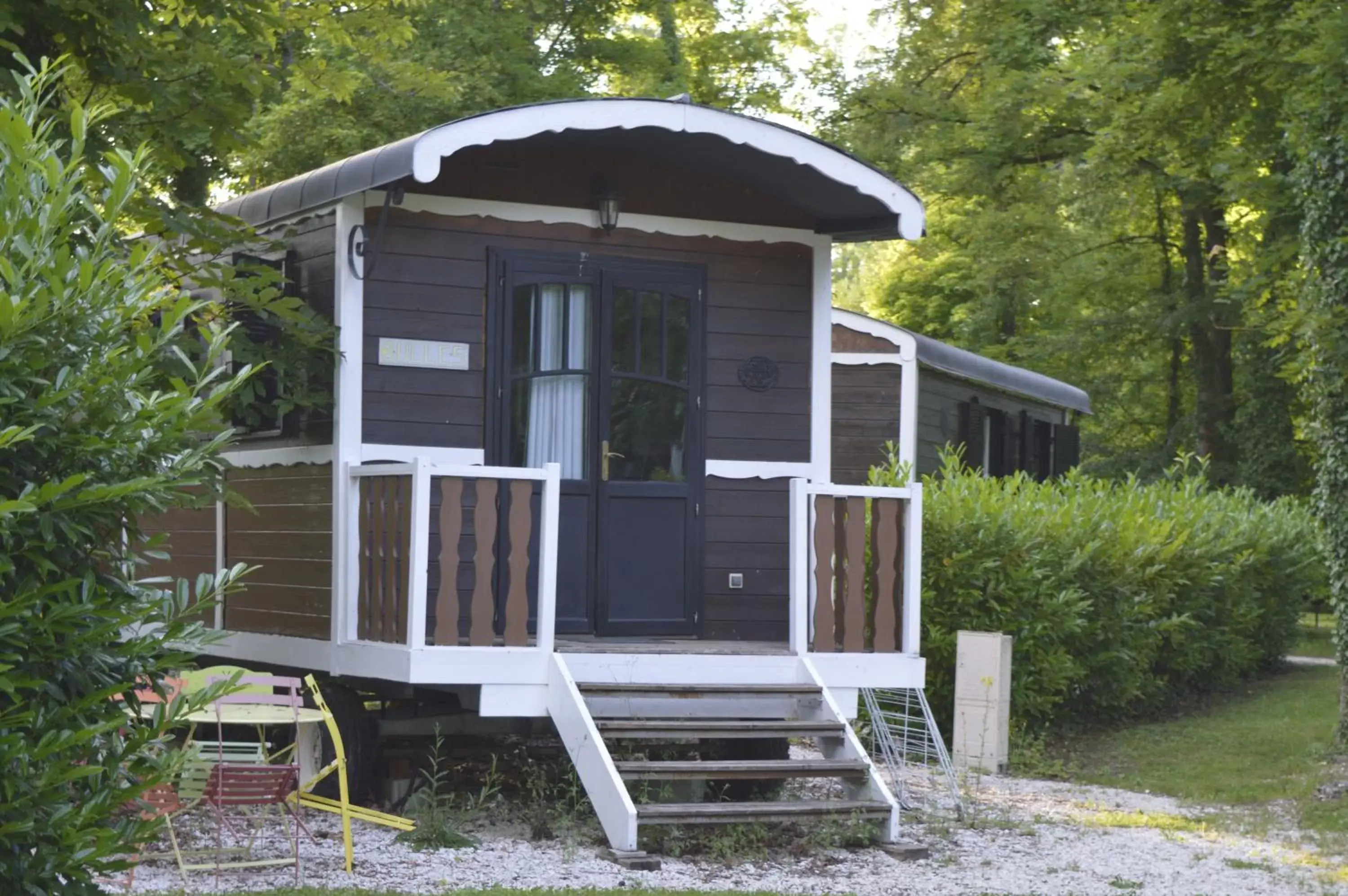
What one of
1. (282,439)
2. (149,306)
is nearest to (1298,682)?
(282,439)

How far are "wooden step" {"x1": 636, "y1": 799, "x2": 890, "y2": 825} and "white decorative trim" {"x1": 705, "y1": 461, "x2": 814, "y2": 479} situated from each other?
7.32 ft

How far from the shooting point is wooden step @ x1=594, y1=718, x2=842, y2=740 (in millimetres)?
8164

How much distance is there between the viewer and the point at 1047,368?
97.7 feet

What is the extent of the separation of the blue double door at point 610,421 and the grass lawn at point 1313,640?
1145 cm

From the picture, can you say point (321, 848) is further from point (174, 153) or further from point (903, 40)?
point (903, 40)

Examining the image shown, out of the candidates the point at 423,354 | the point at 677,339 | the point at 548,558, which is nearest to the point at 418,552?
the point at 548,558

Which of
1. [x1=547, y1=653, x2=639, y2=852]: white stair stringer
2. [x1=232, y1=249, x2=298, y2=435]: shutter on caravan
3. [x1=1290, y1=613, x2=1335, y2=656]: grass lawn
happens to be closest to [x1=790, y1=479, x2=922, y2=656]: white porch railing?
[x1=547, y1=653, x2=639, y2=852]: white stair stringer

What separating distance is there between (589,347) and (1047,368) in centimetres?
2155

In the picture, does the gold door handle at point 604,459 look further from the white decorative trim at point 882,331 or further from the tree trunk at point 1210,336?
the tree trunk at point 1210,336

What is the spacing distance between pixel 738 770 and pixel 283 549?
3.17 meters

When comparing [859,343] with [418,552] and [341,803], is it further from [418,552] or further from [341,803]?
[341,803]

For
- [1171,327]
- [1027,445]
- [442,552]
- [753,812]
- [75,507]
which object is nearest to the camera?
[75,507]

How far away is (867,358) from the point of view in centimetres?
1535

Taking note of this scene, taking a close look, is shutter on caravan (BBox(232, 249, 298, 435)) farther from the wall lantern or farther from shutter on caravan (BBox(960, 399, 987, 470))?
shutter on caravan (BBox(960, 399, 987, 470))
